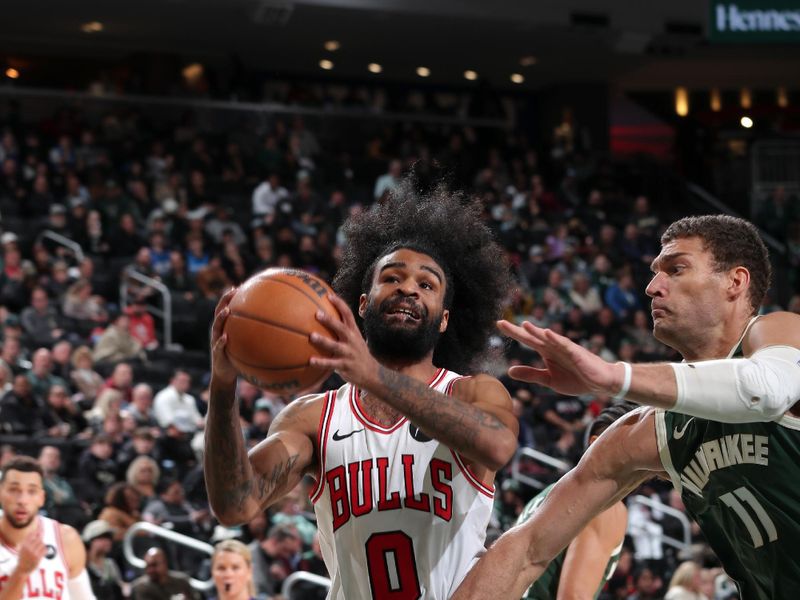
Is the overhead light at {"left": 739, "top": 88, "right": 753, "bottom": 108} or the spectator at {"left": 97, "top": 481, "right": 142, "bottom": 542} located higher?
the overhead light at {"left": 739, "top": 88, "right": 753, "bottom": 108}

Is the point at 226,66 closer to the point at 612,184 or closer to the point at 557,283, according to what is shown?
the point at 612,184

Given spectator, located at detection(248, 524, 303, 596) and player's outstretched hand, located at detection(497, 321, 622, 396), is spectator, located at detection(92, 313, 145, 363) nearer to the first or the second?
spectator, located at detection(248, 524, 303, 596)

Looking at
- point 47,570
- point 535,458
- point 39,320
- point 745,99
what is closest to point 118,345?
point 39,320

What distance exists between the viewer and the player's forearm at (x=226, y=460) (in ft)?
11.4

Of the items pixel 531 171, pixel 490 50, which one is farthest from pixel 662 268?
pixel 490 50

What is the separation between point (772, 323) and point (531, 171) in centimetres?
1555

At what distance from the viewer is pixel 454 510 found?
12.1 ft

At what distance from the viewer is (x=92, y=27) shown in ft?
61.2

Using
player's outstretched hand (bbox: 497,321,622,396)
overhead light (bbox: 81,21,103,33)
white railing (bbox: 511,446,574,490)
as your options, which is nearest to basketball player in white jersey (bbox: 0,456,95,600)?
player's outstretched hand (bbox: 497,321,622,396)

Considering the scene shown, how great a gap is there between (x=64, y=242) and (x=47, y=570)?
756 centimetres

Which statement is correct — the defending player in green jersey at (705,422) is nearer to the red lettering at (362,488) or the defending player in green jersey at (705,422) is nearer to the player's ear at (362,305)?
the red lettering at (362,488)

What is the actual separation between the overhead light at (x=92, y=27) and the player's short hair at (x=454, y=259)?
15065 mm

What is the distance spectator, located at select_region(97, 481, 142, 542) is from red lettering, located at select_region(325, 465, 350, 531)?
5061 millimetres

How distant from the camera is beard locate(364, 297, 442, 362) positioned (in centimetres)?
377
